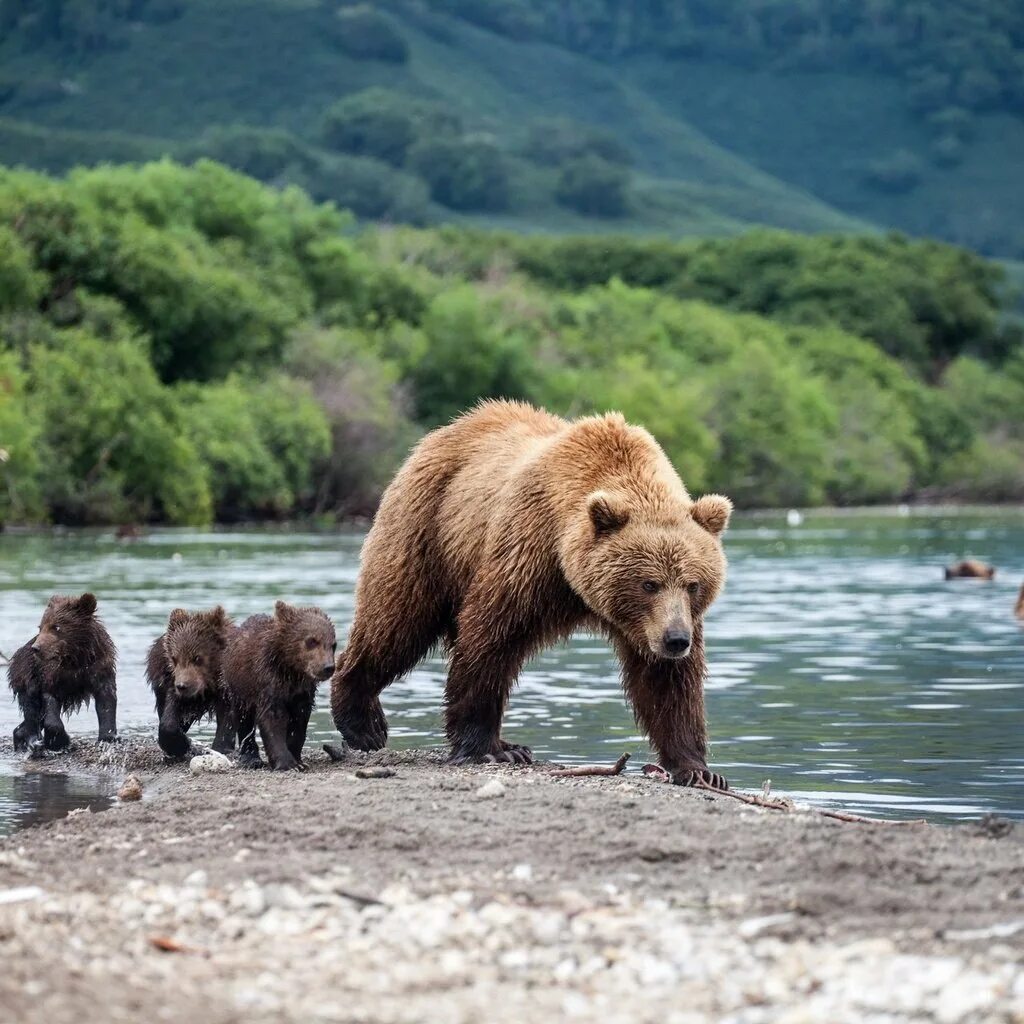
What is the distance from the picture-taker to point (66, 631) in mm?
12375

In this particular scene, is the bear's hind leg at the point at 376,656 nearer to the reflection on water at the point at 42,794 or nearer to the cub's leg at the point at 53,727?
the reflection on water at the point at 42,794

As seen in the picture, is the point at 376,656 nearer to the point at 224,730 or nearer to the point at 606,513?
the point at 224,730

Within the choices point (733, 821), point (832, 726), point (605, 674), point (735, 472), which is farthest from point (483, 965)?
point (735, 472)

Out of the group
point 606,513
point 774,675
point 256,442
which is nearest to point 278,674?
point 606,513

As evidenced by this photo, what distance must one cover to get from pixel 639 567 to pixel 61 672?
12.8ft

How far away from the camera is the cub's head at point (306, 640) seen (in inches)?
430

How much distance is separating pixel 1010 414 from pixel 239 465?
7951 cm

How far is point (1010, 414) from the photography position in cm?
12862

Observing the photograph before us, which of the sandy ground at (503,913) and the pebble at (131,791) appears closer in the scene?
the sandy ground at (503,913)

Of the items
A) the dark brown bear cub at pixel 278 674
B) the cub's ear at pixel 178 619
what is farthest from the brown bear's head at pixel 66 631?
the dark brown bear cub at pixel 278 674

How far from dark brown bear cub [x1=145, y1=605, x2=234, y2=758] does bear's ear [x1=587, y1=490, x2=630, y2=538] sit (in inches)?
97.3

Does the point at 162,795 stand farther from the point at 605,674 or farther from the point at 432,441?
the point at 605,674

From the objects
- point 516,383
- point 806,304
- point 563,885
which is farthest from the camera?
point 806,304

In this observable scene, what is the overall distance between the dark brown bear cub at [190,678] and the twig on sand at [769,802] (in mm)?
2518
